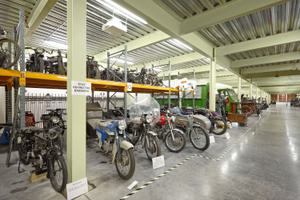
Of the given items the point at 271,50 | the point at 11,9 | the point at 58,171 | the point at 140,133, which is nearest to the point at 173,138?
the point at 140,133

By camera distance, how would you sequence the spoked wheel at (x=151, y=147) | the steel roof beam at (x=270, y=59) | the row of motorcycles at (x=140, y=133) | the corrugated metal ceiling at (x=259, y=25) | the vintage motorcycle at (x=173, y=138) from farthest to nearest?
1. the steel roof beam at (x=270, y=59)
2. the corrugated metal ceiling at (x=259, y=25)
3. the vintage motorcycle at (x=173, y=138)
4. the spoked wheel at (x=151, y=147)
5. the row of motorcycles at (x=140, y=133)

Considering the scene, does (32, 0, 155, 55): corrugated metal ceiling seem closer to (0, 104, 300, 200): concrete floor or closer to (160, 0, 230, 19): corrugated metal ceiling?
(160, 0, 230, 19): corrugated metal ceiling

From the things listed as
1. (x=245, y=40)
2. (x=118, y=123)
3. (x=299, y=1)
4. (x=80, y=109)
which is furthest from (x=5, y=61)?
(x=245, y=40)

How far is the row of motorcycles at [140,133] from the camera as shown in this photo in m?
2.57

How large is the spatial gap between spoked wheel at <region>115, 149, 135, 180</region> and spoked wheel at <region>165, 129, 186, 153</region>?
150 cm

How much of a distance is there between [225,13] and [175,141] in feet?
10.2

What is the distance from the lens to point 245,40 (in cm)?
568

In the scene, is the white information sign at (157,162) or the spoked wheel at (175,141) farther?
the spoked wheel at (175,141)

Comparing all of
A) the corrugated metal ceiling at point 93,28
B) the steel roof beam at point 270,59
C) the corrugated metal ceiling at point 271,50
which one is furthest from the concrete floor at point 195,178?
the steel roof beam at point 270,59

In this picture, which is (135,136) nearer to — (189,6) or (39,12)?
(189,6)

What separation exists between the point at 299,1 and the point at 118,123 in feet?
15.3

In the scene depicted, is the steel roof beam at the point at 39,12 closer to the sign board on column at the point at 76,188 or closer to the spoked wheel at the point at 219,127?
the sign board on column at the point at 76,188

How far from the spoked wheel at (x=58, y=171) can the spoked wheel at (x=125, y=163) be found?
788 millimetres

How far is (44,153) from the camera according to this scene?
2283 millimetres
